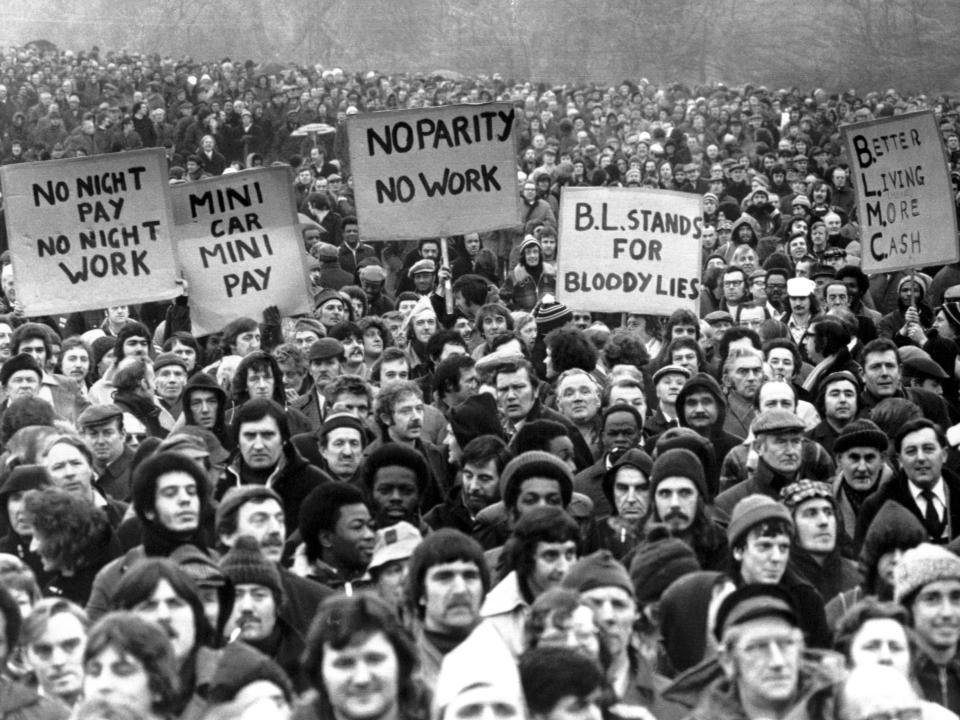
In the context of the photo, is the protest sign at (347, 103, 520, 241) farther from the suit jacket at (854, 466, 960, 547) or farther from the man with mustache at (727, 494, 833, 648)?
the man with mustache at (727, 494, 833, 648)

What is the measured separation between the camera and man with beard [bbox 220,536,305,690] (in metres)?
6.45

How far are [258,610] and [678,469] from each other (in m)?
1.88

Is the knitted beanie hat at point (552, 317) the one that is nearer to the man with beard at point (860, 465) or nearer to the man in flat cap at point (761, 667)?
the man with beard at point (860, 465)

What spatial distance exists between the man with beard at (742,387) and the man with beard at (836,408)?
463 mm

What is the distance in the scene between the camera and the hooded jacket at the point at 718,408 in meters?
9.62

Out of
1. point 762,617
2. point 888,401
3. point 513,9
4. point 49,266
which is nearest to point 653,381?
point 888,401

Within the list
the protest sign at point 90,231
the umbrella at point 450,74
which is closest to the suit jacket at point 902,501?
the protest sign at point 90,231

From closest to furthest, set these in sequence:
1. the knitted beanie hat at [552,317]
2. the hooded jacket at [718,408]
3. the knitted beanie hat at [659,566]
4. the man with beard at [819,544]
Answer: the knitted beanie hat at [659,566] → the man with beard at [819,544] → the hooded jacket at [718,408] → the knitted beanie hat at [552,317]

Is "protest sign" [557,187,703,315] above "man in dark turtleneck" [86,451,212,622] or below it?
above

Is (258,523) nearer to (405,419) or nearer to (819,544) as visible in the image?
(819,544)

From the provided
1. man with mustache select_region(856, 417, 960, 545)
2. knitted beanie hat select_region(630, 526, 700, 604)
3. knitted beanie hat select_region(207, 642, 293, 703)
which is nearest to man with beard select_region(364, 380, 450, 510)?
man with mustache select_region(856, 417, 960, 545)

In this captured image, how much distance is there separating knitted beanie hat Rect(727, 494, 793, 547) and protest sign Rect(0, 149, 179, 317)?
5.45 meters

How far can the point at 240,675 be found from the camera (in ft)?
17.5

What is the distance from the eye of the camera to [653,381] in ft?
35.4
